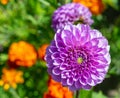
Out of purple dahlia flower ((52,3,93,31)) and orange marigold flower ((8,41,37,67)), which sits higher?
purple dahlia flower ((52,3,93,31))

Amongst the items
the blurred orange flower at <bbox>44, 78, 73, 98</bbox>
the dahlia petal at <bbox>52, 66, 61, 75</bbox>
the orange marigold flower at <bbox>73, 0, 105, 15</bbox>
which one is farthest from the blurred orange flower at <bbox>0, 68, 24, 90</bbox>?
the dahlia petal at <bbox>52, 66, 61, 75</bbox>

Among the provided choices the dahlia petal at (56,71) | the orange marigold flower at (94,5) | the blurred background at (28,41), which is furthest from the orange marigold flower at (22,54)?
the dahlia petal at (56,71)

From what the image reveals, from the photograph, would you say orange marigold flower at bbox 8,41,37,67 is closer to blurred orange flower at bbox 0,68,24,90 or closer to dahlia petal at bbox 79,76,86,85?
blurred orange flower at bbox 0,68,24,90

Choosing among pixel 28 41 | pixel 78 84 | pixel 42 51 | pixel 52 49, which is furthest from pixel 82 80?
pixel 28 41

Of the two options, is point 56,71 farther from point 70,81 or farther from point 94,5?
point 94,5

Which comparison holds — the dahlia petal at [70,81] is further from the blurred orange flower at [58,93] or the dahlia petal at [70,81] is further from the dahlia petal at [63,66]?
the blurred orange flower at [58,93]

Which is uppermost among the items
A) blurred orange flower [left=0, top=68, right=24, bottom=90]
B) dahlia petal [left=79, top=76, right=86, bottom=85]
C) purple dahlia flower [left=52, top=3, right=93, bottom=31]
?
purple dahlia flower [left=52, top=3, right=93, bottom=31]

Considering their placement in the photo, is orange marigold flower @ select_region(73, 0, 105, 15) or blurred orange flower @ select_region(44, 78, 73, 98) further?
orange marigold flower @ select_region(73, 0, 105, 15)
